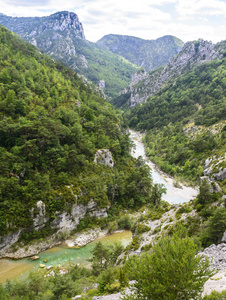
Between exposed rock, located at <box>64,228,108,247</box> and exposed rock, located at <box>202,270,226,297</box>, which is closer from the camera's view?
exposed rock, located at <box>202,270,226,297</box>

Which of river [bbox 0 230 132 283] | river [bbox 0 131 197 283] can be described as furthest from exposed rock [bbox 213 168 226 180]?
river [bbox 0 230 132 283]

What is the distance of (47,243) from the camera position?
4434 centimetres

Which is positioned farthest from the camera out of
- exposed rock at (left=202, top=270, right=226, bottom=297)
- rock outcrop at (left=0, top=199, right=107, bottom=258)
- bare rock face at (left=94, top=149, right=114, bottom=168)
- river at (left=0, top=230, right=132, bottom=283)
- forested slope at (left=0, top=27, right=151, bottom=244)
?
bare rock face at (left=94, top=149, right=114, bottom=168)

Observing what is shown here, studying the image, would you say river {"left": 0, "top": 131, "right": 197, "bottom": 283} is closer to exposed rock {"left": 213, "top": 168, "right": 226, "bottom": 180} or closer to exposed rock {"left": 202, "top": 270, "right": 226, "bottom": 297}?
exposed rock {"left": 213, "top": 168, "right": 226, "bottom": 180}

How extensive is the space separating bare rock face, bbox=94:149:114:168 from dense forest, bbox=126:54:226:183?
36.2 metres

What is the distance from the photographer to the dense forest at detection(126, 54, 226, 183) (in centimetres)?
8875

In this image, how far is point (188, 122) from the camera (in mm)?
131125

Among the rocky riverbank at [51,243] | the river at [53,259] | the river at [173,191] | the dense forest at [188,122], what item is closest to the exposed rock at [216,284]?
the river at [53,259]

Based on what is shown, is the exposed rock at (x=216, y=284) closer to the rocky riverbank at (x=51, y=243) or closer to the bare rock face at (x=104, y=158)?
the rocky riverbank at (x=51, y=243)

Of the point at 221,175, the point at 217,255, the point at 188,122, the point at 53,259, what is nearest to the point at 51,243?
the point at 53,259

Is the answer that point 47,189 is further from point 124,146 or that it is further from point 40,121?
point 124,146

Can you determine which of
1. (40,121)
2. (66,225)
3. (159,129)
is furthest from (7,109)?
(159,129)

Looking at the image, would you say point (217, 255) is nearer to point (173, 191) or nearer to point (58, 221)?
point (58, 221)

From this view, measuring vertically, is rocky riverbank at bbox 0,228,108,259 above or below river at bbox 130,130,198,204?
below
